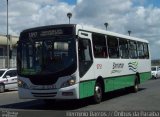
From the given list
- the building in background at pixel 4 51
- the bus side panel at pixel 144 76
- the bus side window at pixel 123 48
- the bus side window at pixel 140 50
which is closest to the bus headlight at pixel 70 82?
the bus side window at pixel 123 48

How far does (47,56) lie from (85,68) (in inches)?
58.1

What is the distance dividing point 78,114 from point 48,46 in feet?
10.8

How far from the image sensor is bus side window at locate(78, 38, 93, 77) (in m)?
15.9

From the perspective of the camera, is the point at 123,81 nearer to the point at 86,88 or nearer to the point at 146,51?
the point at 86,88

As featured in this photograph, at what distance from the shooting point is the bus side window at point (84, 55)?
15875mm

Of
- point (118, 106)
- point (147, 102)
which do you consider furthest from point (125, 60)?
point (118, 106)

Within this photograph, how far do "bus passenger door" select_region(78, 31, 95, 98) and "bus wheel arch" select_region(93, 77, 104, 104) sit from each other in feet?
1.43

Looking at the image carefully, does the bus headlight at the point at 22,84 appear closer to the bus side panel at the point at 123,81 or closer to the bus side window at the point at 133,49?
the bus side panel at the point at 123,81

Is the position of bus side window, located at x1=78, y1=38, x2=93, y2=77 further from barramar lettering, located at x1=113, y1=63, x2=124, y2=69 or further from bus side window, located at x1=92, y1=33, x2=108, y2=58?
barramar lettering, located at x1=113, y1=63, x2=124, y2=69

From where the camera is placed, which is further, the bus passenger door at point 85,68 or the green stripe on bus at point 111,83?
the green stripe on bus at point 111,83

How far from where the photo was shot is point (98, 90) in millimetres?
17516

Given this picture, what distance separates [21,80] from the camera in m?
16.4

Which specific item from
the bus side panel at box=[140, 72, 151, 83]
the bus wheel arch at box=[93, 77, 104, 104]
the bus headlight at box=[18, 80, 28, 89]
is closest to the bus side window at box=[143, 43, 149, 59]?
the bus side panel at box=[140, 72, 151, 83]

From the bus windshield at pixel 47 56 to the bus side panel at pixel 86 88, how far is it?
37.8 inches
